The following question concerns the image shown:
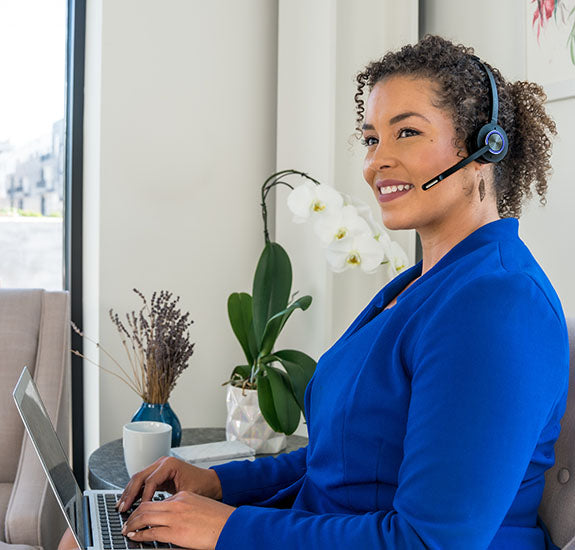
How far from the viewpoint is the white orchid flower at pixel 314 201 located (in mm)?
1790

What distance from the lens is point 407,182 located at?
1009mm

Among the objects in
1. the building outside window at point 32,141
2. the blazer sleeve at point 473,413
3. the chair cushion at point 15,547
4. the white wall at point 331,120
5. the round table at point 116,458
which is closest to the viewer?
the blazer sleeve at point 473,413

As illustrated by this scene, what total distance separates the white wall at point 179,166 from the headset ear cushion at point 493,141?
A: 4.54ft

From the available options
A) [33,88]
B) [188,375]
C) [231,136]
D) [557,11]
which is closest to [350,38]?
[231,136]

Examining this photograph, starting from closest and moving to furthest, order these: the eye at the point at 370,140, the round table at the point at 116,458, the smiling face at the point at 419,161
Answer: the smiling face at the point at 419,161, the eye at the point at 370,140, the round table at the point at 116,458

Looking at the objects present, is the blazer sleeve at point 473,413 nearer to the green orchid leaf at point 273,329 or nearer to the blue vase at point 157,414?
the blue vase at point 157,414

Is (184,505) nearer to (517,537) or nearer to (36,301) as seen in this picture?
(517,537)

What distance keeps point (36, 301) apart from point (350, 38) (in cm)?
119

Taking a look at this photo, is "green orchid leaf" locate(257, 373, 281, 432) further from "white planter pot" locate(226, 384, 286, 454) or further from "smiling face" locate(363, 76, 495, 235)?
"smiling face" locate(363, 76, 495, 235)

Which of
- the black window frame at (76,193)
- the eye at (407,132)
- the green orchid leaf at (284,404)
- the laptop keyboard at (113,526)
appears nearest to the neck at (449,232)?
the eye at (407,132)

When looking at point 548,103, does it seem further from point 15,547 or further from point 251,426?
point 15,547

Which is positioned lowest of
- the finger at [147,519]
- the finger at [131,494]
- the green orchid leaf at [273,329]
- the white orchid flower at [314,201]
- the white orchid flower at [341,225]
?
the finger at [131,494]

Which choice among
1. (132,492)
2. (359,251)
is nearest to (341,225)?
(359,251)

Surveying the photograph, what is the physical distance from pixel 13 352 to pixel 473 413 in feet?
4.90
